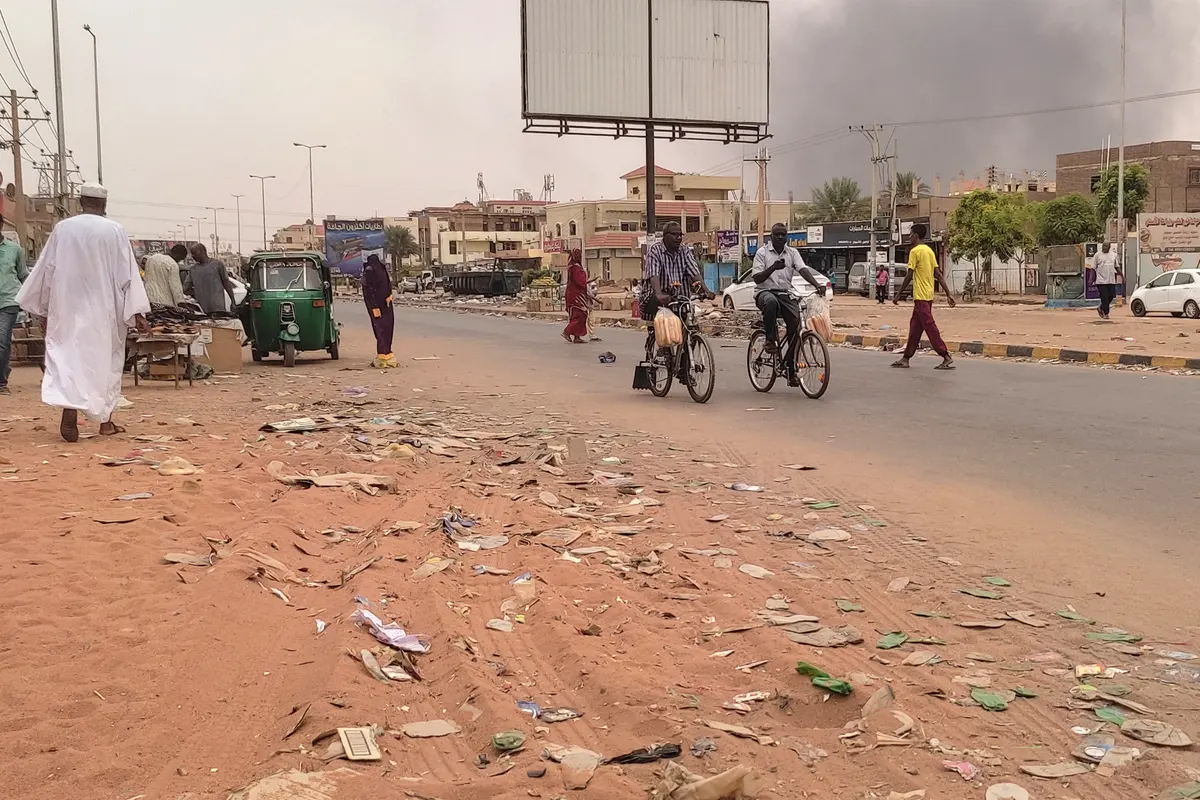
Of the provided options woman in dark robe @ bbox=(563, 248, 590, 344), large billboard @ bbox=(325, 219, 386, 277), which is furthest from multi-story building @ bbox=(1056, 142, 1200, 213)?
woman in dark robe @ bbox=(563, 248, 590, 344)

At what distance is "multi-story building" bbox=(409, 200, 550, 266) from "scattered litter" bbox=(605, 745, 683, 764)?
328 ft

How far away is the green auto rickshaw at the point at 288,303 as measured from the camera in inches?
640

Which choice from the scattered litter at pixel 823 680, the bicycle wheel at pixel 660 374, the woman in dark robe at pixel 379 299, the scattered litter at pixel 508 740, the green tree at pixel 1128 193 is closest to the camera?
the scattered litter at pixel 508 740

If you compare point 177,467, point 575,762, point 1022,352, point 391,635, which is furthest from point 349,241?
point 575,762

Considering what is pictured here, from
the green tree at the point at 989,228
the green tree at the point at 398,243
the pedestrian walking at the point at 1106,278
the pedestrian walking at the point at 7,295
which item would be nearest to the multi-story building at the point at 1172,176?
the green tree at the point at 989,228

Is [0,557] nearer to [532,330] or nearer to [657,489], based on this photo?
[657,489]

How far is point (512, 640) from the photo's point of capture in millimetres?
3908

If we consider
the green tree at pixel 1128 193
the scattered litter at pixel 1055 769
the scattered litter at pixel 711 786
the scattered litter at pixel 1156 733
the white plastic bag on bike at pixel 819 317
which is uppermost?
the green tree at pixel 1128 193

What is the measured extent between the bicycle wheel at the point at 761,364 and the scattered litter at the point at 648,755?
29.2 ft

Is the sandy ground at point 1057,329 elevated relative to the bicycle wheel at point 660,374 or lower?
elevated

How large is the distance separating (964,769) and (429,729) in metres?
1.56

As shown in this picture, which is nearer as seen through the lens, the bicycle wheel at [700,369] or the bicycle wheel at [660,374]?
the bicycle wheel at [700,369]

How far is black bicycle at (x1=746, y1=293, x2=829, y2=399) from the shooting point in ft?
36.2

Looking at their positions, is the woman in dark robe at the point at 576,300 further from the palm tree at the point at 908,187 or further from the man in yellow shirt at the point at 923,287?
the palm tree at the point at 908,187
